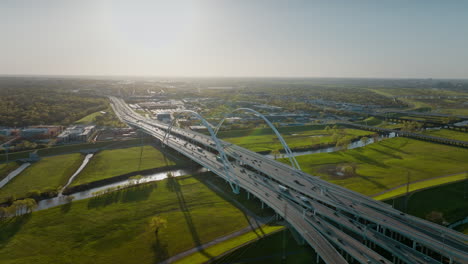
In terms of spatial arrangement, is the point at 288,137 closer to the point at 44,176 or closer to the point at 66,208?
the point at 44,176

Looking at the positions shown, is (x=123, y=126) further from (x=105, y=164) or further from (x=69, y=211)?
(x=69, y=211)

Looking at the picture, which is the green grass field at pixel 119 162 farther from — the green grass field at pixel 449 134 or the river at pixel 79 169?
the green grass field at pixel 449 134

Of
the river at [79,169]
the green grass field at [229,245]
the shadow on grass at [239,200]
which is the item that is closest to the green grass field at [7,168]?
the river at [79,169]

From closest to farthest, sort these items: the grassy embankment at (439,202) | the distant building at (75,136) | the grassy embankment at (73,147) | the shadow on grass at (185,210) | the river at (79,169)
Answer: the shadow on grass at (185,210), the grassy embankment at (439,202), the river at (79,169), the grassy embankment at (73,147), the distant building at (75,136)

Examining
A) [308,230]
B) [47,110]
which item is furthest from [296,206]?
[47,110]

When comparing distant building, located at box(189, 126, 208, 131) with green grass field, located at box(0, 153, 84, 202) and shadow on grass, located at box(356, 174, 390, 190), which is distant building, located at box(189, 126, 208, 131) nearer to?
green grass field, located at box(0, 153, 84, 202)

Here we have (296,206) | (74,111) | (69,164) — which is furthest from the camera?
(74,111)
